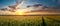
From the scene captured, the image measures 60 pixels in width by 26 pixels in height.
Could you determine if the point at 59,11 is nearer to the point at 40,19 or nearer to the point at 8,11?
the point at 40,19

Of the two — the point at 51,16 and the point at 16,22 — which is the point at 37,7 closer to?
the point at 51,16

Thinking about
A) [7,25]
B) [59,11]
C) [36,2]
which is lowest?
[7,25]

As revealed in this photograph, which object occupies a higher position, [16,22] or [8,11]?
[8,11]

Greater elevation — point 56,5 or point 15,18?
point 56,5

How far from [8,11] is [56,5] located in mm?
654

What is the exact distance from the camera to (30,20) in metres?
1.56

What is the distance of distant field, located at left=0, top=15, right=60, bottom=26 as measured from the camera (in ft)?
5.10

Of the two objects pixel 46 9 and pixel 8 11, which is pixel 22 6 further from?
pixel 46 9

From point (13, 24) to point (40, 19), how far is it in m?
0.37

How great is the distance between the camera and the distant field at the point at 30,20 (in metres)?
1.55

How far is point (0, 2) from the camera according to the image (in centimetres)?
159

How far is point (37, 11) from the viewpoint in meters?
1.58

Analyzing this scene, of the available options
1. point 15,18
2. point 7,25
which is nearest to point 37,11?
point 15,18

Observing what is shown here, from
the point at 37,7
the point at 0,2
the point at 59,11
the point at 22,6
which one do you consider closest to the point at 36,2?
the point at 37,7
